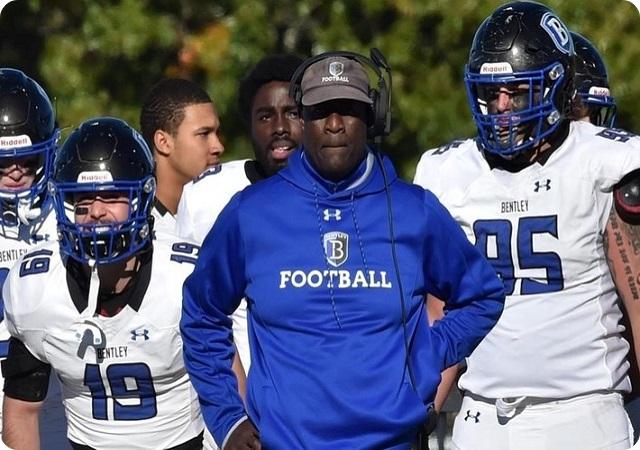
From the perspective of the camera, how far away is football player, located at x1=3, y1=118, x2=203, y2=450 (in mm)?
5660

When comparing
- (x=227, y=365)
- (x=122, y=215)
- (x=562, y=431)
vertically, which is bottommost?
(x=562, y=431)

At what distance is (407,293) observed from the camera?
4.89 metres

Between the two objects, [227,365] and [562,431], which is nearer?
[227,365]

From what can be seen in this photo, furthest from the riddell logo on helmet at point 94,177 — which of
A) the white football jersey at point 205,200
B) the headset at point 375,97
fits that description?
the headset at point 375,97

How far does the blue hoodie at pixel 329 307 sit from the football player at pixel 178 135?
6.81ft

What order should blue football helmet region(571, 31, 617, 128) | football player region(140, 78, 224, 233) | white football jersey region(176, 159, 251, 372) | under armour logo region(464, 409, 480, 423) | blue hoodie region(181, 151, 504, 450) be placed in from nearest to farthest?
blue hoodie region(181, 151, 504, 450)
under armour logo region(464, 409, 480, 423)
white football jersey region(176, 159, 251, 372)
blue football helmet region(571, 31, 617, 128)
football player region(140, 78, 224, 233)

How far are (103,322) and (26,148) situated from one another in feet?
3.89

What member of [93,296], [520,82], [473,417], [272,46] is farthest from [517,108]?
[272,46]

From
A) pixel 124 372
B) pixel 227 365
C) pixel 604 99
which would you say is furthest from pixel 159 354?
pixel 604 99

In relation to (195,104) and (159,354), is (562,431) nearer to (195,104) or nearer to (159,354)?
(159,354)

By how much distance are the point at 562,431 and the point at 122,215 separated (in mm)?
1541

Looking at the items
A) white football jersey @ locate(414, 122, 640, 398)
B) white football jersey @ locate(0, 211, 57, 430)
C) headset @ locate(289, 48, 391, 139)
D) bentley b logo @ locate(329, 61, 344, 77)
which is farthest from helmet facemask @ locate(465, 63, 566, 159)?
white football jersey @ locate(0, 211, 57, 430)

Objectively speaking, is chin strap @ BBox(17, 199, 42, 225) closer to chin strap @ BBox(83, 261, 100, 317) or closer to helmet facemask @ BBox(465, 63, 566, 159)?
chin strap @ BBox(83, 261, 100, 317)

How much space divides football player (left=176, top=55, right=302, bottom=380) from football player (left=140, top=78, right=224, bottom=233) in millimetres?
556
